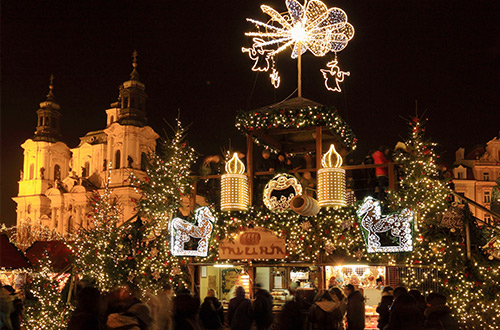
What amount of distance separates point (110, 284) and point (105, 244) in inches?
39.9

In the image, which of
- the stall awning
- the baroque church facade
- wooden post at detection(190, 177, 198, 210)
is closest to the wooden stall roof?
wooden post at detection(190, 177, 198, 210)

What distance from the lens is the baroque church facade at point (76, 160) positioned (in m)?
62.3

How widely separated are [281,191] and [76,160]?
6373 cm

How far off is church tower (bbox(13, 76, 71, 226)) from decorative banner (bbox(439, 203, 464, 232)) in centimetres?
6441

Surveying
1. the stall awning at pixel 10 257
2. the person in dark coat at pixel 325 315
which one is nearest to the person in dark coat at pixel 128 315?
the person in dark coat at pixel 325 315

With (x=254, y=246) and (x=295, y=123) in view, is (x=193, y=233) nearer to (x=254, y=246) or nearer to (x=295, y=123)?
(x=254, y=246)

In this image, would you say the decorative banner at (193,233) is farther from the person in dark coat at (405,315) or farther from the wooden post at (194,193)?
the person in dark coat at (405,315)

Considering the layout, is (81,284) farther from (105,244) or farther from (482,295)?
(482,295)

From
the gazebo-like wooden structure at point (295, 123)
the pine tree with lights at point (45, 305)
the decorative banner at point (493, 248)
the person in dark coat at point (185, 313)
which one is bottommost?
the pine tree with lights at point (45, 305)

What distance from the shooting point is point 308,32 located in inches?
570

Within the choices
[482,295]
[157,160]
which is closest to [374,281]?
[482,295]

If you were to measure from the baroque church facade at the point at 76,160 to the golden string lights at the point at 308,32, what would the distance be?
150 ft

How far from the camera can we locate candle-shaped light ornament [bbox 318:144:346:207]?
1209 centimetres

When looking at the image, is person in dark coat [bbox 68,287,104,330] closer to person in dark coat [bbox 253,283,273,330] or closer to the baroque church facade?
person in dark coat [bbox 253,283,273,330]
